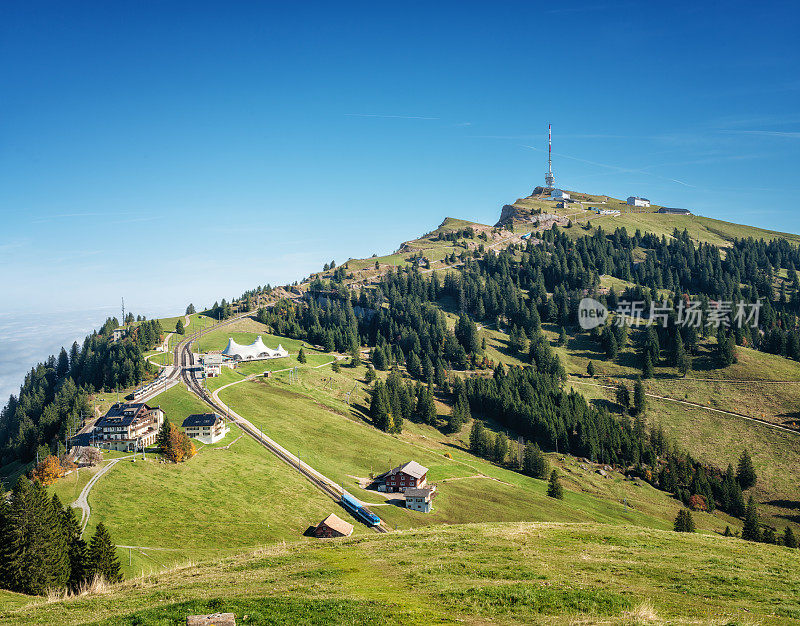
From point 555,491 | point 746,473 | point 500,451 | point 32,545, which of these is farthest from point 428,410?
point 32,545

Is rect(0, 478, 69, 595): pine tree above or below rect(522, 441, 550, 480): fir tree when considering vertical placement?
above

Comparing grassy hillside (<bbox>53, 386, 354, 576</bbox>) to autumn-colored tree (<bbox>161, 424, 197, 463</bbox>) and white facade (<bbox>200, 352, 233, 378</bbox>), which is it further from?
white facade (<bbox>200, 352, 233, 378</bbox>)

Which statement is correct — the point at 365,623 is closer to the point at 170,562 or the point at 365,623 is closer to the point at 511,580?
the point at 511,580

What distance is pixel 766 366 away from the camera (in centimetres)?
17112

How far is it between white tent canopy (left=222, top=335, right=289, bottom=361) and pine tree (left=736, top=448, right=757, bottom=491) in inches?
5465

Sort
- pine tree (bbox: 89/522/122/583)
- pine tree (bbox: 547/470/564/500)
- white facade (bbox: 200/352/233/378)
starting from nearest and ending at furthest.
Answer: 1. pine tree (bbox: 89/522/122/583)
2. pine tree (bbox: 547/470/564/500)
3. white facade (bbox: 200/352/233/378)

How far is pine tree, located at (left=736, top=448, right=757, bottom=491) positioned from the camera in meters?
123

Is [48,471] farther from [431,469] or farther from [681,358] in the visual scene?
[681,358]

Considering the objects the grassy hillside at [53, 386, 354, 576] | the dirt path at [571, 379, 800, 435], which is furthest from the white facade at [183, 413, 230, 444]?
the dirt path at [571, 379, 800, 435]

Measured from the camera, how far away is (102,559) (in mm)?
46094

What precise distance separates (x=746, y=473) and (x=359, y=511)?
108480 millimetres

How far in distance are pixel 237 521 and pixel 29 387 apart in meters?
149

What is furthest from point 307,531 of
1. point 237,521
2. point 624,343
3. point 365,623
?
point 624,343

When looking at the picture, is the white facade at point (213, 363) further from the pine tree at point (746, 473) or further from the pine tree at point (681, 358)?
the pine tree at point (681, 358)
